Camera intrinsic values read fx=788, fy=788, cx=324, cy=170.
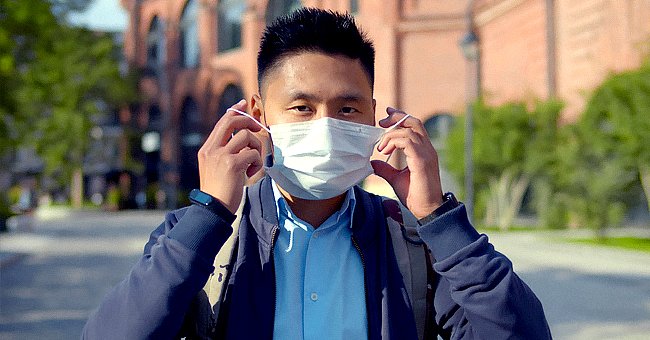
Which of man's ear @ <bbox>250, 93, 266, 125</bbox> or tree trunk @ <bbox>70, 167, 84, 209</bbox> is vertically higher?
man's ear @ <bbox>250, 93, 266, 125</bbox>

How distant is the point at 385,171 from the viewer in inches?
85.9

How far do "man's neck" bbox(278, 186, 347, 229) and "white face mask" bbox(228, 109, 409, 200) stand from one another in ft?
0.07

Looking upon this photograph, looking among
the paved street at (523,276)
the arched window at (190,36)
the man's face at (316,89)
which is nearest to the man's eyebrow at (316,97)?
the man's face at (316,89)

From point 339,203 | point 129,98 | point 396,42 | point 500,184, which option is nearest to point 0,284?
point 339,203

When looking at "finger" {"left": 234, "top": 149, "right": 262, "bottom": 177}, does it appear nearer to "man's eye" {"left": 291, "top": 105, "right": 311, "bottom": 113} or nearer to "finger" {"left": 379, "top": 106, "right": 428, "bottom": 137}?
"man's eye" {"left": 291, "top": 105, "right": 311, "bottom": 113}

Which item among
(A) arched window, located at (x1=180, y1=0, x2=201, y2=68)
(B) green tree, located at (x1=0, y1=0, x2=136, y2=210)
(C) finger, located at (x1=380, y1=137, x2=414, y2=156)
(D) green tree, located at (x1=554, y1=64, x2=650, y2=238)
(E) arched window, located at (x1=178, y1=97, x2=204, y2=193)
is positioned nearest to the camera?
(C) finger, located at (x1=380, y1=137, x2=414, y2=156)

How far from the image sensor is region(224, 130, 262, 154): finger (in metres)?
1.99

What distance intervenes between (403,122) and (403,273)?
406 mm

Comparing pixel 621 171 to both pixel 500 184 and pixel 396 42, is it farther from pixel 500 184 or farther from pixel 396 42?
pixel 396 42

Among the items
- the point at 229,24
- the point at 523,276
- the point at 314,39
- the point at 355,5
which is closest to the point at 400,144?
the point at 314,39

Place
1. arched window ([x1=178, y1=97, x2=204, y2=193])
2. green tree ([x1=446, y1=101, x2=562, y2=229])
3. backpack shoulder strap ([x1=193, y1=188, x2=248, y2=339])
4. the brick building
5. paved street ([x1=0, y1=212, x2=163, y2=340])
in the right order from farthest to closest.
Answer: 1. arched window ([x1=178, y1=97, x2=204, y2=193])
2. the brick building
3. green tree ([x1=446, y1=101, x2=562, y2=229])
4. paved street ([x1=0, y1=212, x2=163, y2=340])
5. backpack shoulder strap ([x1=193, y1=188, x2=248, y2=339])

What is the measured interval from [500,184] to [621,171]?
7299 mm

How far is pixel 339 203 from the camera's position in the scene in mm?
2242

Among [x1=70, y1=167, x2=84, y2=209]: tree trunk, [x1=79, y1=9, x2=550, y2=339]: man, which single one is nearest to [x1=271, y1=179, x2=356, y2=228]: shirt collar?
[x1=79, y1=9, x2=550, y2=339]: man
